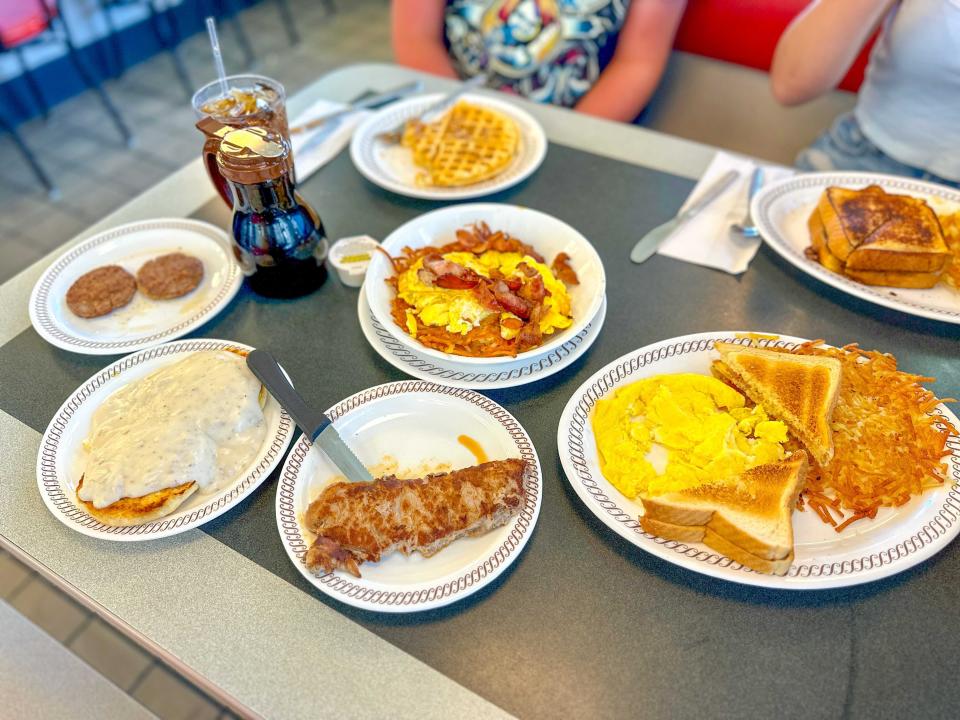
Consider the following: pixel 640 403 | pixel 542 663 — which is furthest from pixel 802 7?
pixel 542 663

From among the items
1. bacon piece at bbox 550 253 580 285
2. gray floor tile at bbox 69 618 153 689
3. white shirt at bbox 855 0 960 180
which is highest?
white shirt at bbox 855 0 960 180

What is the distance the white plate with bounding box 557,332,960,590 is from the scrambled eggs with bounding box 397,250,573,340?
0.83 ft

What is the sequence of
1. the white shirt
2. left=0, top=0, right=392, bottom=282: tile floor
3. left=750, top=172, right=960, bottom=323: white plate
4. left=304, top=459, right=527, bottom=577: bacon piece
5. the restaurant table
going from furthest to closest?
left=0, top=0, right=392, bottom=282: tile floor, the white shirt, left=750, top=172, right=960, bottom=323: white plate, left=304, top=459, right=527, bottom=577: bacon piece, the restaurant table

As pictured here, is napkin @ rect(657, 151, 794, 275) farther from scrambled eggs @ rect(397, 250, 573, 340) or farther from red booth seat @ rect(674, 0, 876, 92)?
red booth seat @ rect(674, 0, 876, 92)

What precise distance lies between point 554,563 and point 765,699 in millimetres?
418

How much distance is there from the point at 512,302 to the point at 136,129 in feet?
16.0

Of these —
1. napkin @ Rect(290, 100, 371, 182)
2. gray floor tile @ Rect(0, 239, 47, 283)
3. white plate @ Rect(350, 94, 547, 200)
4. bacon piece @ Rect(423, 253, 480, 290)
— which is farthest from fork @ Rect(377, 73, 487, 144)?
gray floor tile @ Rect(0, 239, 47, 283)

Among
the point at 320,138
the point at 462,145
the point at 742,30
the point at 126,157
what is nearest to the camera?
the point at 462,145

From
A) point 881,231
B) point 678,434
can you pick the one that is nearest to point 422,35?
point 881,231

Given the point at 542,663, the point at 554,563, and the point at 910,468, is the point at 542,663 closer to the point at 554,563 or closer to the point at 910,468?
the point at 554,563

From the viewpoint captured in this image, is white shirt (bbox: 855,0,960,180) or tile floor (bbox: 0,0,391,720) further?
tile floor (bbox: 0,0,391,720)

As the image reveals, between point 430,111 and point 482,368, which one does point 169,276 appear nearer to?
point 482,368

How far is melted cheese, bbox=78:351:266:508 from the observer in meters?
1.30

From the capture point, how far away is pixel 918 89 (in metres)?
2.15
